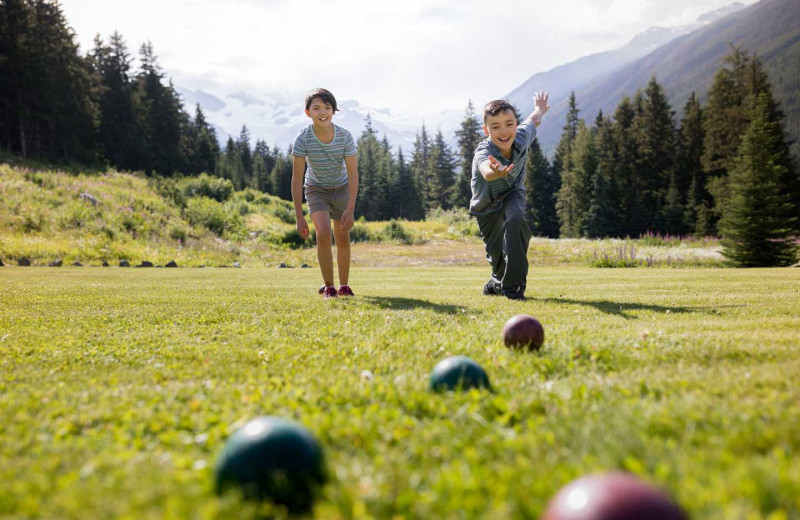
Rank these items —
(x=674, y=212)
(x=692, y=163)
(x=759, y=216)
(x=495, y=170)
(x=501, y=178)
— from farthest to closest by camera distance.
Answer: (x=692, y=163), (x=674, y=212), (x=759, y=216), (x=501, y=178), (x=495, y=170)

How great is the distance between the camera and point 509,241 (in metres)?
7.38

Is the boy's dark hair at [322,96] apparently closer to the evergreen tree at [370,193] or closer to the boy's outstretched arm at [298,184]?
the boy's outstretched arm at [298,184]

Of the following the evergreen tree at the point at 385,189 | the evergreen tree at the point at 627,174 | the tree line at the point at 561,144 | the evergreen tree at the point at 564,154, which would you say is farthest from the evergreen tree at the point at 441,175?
the evergreen tree at the point at 627,174

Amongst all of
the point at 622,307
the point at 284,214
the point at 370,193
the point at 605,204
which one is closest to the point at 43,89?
the point at 284,214

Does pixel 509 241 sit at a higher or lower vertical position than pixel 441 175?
lower

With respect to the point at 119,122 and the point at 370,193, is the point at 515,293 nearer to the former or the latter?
the point at 119,122

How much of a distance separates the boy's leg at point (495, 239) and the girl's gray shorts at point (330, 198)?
2229mm

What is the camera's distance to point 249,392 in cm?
304

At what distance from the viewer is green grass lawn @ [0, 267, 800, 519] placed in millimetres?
1713

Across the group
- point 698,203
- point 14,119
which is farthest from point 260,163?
point 698,203

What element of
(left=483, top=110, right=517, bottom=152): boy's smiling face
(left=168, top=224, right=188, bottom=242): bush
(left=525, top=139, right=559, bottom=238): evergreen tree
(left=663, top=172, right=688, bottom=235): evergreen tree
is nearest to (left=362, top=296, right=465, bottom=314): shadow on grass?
(left=483, top=110, right=517, bottom=152): boy's smiling face

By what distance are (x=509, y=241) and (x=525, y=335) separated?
11.9ft

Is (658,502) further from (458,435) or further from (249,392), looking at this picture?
(249,392)

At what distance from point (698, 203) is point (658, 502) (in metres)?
55.8
